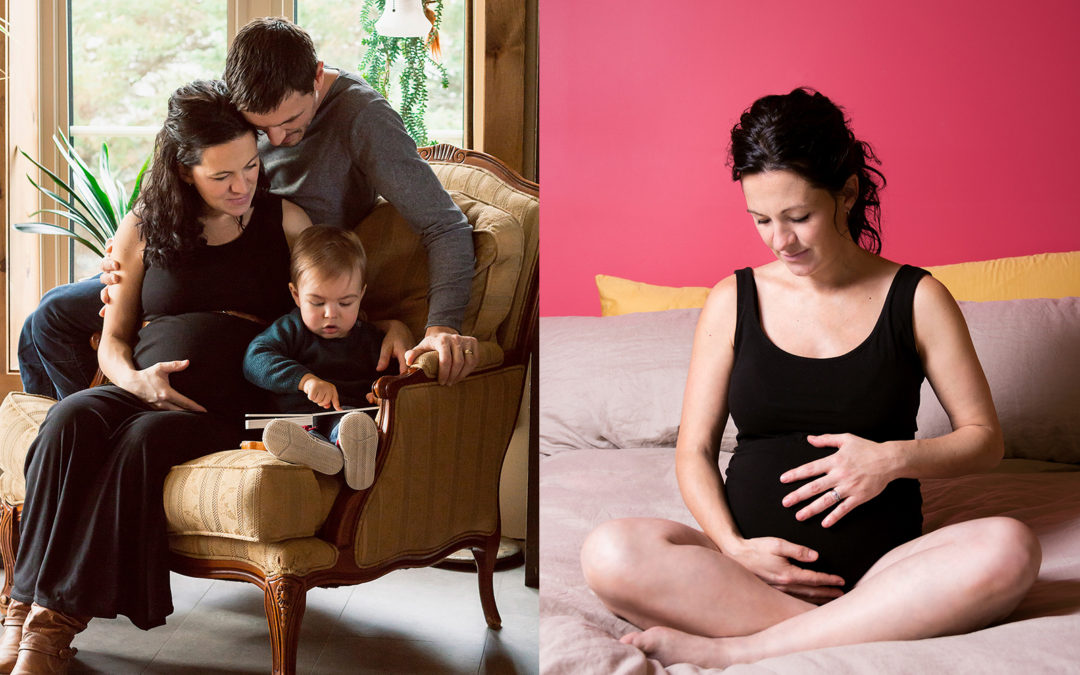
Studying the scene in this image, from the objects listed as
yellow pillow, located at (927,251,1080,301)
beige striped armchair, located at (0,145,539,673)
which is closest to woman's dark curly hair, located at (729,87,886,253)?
yellow pillow, located at (927,251,1080,301)

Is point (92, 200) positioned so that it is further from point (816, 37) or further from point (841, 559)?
point (841, 559)

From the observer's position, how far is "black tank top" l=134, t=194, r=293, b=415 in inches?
58.3

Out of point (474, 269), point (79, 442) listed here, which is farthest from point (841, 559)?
point (79, 442)

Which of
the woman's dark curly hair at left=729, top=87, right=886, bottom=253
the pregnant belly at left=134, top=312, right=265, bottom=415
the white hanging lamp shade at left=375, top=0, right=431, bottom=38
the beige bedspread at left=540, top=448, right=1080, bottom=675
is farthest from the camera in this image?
the white hanging lamp shade at left=375, top=0, right=431, bottom=38

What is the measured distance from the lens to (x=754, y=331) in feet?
2.75

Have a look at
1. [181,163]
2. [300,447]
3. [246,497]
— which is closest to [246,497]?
[246,497]

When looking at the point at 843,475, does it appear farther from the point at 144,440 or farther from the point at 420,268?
the point at 144,440

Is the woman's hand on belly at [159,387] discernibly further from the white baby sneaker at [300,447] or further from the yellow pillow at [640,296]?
the yellow pillow at [640,296]

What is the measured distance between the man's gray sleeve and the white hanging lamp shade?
0.40 metres

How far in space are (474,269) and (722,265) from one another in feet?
1.66

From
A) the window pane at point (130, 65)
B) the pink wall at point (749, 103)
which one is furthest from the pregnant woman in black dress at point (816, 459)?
the window pane at point (130, 65)

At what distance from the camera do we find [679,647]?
0.70 m

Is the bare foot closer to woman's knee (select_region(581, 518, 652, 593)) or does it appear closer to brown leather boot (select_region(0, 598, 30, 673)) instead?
woman's knee (select_region(581, 518, 652, 593))

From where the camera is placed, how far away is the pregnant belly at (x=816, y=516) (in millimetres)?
765
